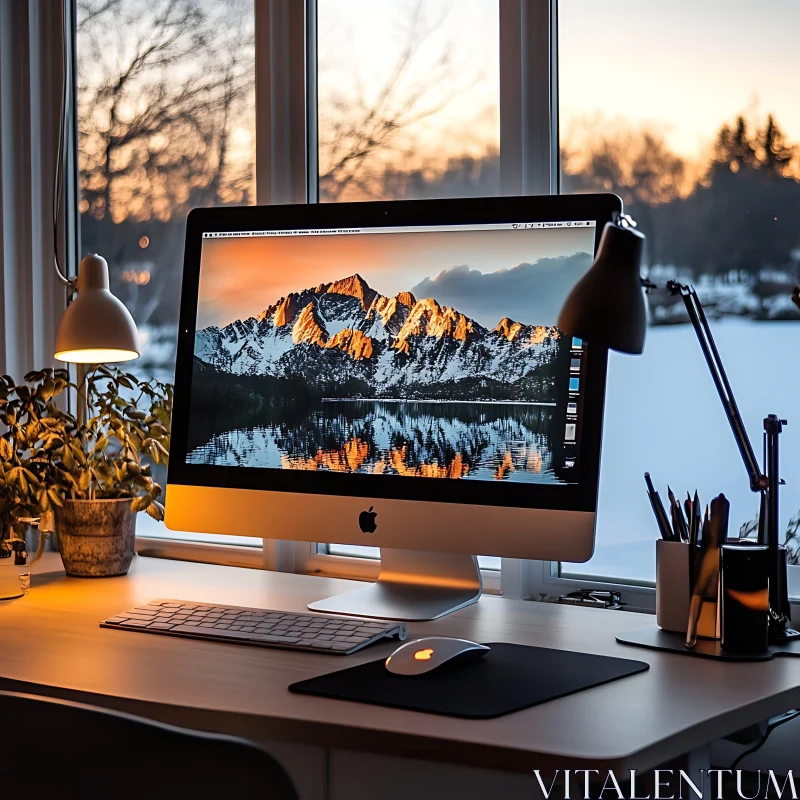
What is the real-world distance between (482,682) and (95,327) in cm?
102

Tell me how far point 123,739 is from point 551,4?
1438mm

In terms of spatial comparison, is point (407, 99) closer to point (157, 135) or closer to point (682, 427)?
point (157, 135)

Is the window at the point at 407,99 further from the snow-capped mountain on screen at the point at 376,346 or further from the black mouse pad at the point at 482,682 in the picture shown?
the black mouse pad at the point at 482,682

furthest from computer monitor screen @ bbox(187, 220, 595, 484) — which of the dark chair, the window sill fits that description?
the dark chair

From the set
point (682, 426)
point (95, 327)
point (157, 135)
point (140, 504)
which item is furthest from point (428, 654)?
point (157, 135)

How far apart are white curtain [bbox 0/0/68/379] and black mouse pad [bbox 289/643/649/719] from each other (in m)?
1.44

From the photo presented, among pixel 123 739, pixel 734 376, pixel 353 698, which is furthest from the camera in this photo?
pixel 734 376

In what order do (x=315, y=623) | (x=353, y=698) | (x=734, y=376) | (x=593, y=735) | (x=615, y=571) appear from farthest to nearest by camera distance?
(x=615, y=571) < (x=734, y=376) < (x=315, y=623) < (x=353, y=698) < (x=593, y=735)

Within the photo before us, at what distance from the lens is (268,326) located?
5.18ft

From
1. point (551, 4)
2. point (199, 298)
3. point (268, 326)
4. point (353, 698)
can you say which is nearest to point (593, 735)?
point (353, 698)

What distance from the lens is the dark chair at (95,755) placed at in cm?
75

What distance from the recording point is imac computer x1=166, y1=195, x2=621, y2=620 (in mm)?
1380

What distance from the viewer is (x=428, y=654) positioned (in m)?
1.10

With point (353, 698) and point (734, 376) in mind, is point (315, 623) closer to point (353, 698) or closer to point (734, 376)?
point (353, 698)
